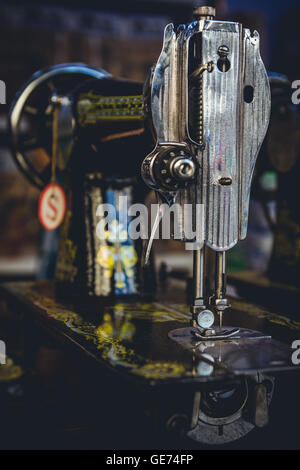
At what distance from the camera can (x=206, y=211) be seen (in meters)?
1.23

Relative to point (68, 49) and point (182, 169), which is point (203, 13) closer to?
point (182, 169)

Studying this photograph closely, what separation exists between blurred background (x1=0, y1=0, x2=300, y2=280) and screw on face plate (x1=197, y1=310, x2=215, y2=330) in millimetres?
2157

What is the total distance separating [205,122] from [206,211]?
15cm

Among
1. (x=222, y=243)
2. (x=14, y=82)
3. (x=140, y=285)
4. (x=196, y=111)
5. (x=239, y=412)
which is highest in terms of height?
(x=14, y=82)

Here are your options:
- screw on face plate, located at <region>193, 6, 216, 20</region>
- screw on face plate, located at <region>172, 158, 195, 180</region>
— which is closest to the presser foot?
screw on face plate, located at <region>172, 158, 195, 180</region>

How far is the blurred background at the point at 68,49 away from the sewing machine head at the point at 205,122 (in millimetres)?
2155

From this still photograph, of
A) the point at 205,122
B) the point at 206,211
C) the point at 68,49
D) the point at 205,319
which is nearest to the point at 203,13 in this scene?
the point at 205,122

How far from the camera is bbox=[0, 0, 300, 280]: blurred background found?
11.8 ft

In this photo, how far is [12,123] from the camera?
70.7 inches

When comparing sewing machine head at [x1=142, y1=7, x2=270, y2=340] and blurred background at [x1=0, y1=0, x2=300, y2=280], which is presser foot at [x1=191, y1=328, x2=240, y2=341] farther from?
blurred background at [x1=0, y1=0, x2=300, y2=280]

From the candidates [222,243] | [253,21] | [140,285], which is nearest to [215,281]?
[222,243]

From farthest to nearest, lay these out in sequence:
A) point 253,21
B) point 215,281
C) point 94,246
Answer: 1. point 253,21
2. point 94,246
3. point 215,281

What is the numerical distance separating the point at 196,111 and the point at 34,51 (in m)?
2.60

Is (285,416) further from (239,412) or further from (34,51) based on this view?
(34,51)
